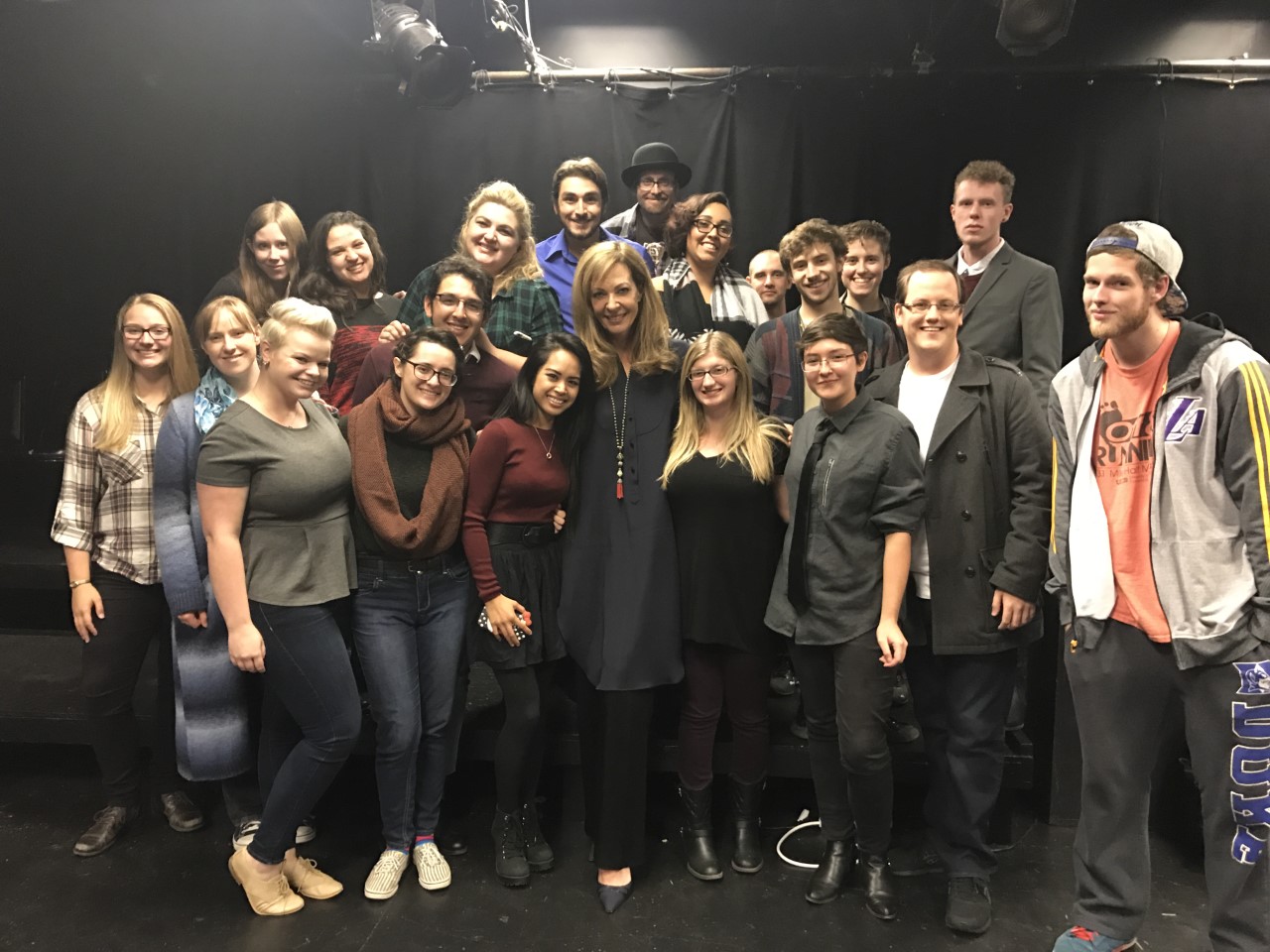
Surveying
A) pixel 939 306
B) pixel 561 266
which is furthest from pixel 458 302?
pixel 939 306

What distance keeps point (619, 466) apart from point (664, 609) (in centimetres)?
41

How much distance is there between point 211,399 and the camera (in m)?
2.41

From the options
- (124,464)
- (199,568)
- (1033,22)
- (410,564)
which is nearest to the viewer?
(410,564)

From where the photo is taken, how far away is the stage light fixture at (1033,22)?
3.32 meters

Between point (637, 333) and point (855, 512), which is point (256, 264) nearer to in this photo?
point (637, 333)

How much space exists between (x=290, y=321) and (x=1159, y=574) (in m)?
2.07

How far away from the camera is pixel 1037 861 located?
101 inches

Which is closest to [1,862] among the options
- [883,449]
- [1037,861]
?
[883,449]

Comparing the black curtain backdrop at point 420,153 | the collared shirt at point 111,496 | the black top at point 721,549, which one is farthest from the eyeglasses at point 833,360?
the black curtain backdrop at point 420,153

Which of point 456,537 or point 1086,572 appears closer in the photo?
point 1086,572

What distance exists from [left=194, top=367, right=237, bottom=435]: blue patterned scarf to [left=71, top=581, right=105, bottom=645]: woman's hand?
0.64m

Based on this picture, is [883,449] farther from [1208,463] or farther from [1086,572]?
[1208,463]

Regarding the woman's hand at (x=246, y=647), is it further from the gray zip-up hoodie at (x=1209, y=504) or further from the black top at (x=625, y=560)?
the gray zip-up hoodie at (x=1209, y=504)

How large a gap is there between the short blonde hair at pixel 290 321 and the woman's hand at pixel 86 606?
3.46ft
